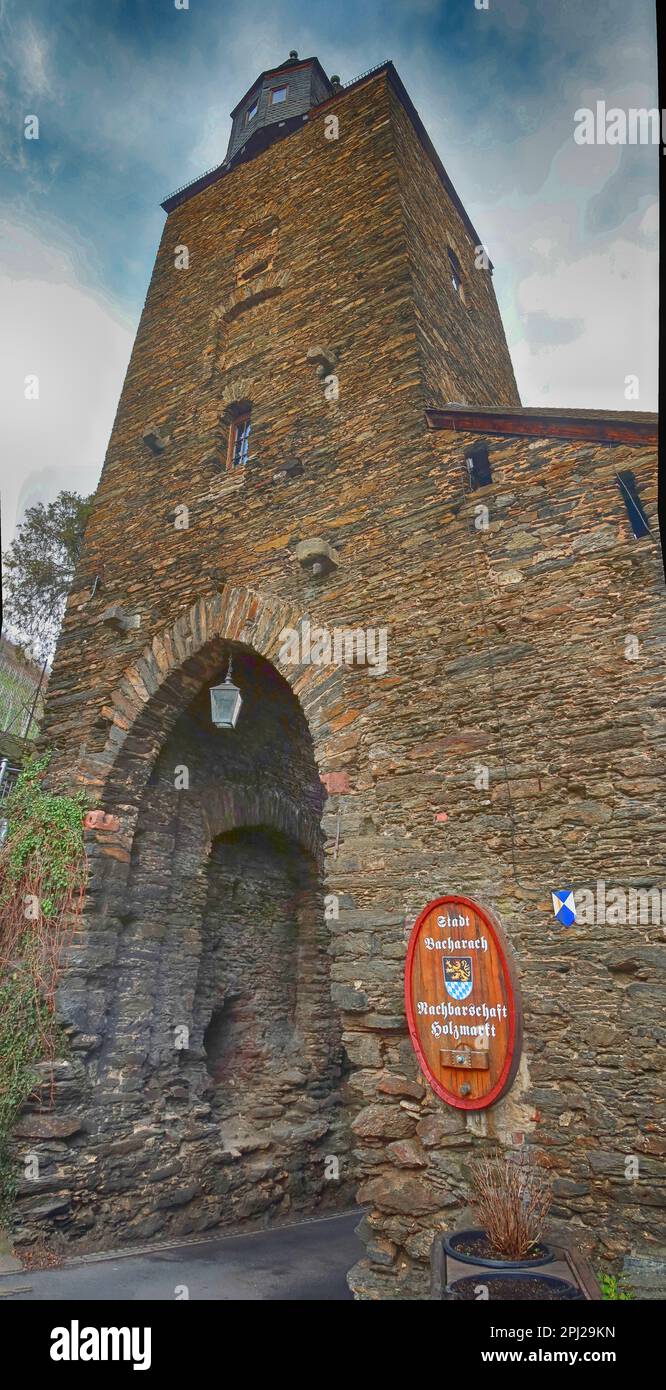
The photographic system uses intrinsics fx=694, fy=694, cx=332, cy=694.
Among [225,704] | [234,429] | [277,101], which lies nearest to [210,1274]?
[225,704]

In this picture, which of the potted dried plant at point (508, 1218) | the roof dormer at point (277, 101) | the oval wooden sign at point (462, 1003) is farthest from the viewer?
the roof dormer at point (277, 101)

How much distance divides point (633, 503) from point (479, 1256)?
4.32m

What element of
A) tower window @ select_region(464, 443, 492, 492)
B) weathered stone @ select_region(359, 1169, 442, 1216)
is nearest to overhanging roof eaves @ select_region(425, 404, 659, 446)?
tower window @ select_region(464, 443, 492, 492)

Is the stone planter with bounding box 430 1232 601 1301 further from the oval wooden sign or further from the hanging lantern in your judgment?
the hanging lantern

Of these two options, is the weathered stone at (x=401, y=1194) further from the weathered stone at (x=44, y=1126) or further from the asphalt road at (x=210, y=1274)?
the weathered stone at (x=44, y=1126)

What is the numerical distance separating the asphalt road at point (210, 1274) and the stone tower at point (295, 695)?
483 mm

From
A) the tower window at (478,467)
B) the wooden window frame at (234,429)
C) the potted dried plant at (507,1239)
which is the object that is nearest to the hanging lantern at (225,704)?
the tower window at (478,467)

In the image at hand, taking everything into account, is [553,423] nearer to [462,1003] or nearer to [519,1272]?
[462,1003]

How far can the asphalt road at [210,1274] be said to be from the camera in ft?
14.7

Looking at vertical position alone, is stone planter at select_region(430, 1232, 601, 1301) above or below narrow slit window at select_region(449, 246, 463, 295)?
below

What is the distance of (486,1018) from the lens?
160 inches

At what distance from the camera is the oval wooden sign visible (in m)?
3.98

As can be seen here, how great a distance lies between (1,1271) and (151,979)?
2288 millimetres

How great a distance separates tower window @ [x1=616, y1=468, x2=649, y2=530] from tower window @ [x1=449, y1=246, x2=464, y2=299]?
6.02 m
